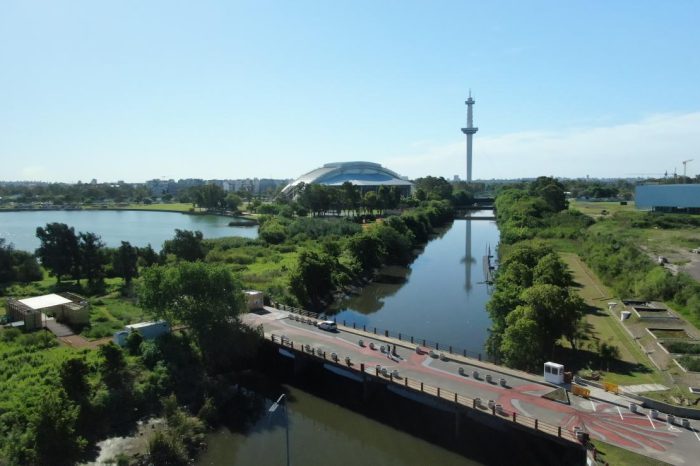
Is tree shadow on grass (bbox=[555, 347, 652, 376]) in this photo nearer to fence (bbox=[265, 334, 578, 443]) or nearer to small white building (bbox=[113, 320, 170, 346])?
fence (bbox=[265, 334, 578, 443])

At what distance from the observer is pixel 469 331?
131 feet

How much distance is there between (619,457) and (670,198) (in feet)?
351

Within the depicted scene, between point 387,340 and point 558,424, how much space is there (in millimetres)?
12505

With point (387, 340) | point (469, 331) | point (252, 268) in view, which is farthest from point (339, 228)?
point (387, 340)

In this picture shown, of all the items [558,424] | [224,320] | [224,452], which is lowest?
[224,452]

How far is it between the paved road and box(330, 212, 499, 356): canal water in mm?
7400

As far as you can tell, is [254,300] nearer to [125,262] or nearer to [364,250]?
[125,262]

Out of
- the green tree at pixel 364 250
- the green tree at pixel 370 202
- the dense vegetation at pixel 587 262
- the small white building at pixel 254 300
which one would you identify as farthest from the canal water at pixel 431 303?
the green tree at pixel 370 202

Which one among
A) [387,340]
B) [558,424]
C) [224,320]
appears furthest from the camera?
[387,340]

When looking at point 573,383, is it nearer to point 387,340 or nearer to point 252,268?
point 387,340

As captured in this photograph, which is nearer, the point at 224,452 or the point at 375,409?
the point at 224,452

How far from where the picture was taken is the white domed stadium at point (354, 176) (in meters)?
160

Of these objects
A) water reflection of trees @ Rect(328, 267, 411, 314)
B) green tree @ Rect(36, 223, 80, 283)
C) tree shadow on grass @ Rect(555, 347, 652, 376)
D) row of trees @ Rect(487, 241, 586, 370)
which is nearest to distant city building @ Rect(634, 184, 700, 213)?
water reflection of trees @ Rect(328, 267, 411, 314)

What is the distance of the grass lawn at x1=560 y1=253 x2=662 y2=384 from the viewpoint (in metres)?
26.9
